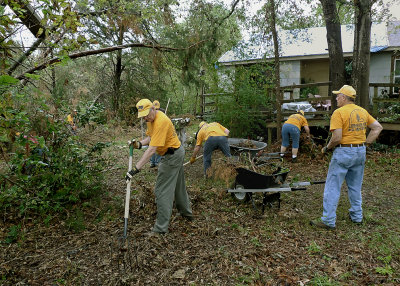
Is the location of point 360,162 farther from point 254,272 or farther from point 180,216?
point 180,216

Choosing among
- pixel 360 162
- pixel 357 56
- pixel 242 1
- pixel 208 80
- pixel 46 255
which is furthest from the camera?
pixel 208 80

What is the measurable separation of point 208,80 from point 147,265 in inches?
346

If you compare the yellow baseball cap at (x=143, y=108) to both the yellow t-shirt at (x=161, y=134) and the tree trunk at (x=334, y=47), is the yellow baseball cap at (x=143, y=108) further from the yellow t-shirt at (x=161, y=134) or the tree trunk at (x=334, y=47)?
the tree trunk at (x=334, y=47)

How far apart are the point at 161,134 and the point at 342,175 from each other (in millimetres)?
2697

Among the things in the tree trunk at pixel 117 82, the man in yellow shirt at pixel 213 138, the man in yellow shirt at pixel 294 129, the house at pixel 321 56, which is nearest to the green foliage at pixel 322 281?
the man in yellow shirt at pixel 213 138

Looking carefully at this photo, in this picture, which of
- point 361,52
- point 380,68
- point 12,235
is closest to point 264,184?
point 12,235

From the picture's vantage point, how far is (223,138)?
683 centimetres

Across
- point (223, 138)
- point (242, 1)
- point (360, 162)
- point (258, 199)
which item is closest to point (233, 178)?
point (258, 199)

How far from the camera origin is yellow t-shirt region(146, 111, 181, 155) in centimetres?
420

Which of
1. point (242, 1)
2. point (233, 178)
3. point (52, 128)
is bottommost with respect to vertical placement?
point (233, 178)

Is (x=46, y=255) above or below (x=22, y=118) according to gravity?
below

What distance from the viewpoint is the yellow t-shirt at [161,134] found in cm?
420

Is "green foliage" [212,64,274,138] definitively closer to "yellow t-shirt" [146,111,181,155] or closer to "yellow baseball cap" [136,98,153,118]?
"yellow t-shirt" [146,111,181,155]

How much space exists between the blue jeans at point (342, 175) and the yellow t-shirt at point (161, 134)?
2369 millimetres
